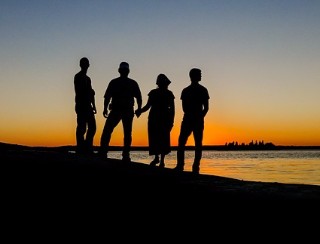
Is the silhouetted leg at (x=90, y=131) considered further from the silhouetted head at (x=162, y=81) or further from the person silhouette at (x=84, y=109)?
the silhouetted head at (x=162, y=81)

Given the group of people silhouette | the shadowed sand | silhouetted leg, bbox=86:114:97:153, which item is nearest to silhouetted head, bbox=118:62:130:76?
the group of people silhouette

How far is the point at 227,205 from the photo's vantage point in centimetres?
640

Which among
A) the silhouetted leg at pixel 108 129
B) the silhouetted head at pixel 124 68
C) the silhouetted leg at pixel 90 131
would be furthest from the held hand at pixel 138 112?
the silhouetted leg at pixel 90 131

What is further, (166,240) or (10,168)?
(10,168)

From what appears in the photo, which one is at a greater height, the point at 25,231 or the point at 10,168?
the point at 10,168

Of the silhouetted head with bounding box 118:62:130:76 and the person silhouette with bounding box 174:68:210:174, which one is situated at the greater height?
the silhouetted head with bounding box 118:62:130:76

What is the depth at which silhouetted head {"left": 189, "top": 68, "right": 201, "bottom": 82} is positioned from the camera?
11422 millimetres

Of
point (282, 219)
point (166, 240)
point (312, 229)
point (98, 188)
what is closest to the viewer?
point (166, 240)

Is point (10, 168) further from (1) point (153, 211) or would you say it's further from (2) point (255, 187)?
(2) point (255, 187)

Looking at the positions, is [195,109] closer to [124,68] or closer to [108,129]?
[124,68]

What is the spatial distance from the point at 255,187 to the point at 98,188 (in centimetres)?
317

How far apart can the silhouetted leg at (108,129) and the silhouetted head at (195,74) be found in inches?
82.5

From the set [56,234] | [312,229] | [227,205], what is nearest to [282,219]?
[312,229]

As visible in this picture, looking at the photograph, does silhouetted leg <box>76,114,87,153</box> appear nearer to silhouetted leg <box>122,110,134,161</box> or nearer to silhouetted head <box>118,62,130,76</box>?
silhouetted leg <box>122,110,134,161</box>
